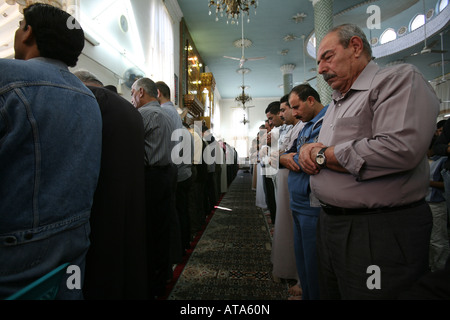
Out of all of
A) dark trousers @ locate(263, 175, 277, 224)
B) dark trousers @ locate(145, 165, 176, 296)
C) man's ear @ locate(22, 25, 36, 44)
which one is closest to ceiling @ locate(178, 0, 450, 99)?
dark trousers @ locate(263, 175, 277, 224)

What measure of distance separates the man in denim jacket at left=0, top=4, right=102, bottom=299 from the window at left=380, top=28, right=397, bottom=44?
13883 millimetres

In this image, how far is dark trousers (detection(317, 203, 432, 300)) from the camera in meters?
0.90

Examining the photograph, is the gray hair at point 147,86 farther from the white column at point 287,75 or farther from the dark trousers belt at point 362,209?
the white column at point 287,75

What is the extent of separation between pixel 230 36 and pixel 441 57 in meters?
9.84

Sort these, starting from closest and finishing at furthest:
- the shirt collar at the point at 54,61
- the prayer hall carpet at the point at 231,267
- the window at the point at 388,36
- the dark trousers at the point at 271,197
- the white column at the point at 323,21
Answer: the shirt collar at the point at 54,61 → the prayer hall carpet at the point at 231,267 → the dark trousers at the point at 271,197 → the white column at the point at 323,21 → the window at the point at 388,36

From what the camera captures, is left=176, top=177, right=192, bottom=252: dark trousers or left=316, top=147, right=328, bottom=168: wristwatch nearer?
left=316, top=147, right=328, bottom=168: wristwatch

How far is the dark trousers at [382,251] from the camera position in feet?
2.97

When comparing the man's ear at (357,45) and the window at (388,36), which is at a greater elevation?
the window at (388,36)

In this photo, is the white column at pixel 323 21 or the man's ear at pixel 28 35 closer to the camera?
the man's ear at pixel 28 35

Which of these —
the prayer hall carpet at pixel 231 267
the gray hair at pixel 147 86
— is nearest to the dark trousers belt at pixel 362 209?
the prayer hall carpet at pixel 231 267

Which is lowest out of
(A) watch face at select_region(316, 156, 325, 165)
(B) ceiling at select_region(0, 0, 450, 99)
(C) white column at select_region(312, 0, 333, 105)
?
(A) watch face at select_region(316, 156, 325, 165)

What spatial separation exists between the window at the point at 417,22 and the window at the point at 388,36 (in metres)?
0.79

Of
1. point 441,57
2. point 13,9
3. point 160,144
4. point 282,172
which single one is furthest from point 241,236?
point 441,57

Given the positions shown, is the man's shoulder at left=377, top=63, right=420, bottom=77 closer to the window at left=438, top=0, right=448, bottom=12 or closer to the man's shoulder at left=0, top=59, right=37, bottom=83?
the man's shoulder at left=0, top=59, right=37, bottom=83
